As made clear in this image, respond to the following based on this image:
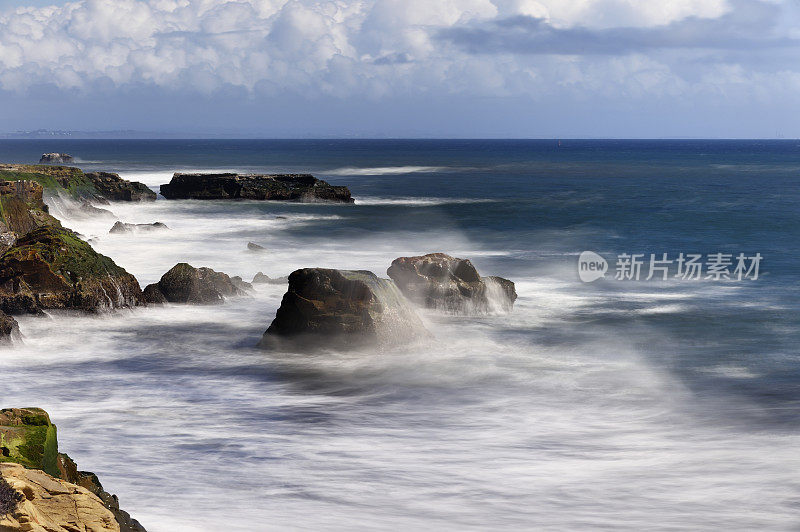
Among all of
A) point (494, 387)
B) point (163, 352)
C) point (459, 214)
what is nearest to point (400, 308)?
point (494, 387)

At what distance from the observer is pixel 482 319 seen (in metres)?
18.4

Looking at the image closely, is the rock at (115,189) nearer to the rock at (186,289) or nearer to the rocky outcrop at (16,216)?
the rocky outcrop at (16,216)

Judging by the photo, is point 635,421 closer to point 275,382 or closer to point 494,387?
point 494,387

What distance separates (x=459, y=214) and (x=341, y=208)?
6688 millimetres

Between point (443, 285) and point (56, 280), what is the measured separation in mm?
7738

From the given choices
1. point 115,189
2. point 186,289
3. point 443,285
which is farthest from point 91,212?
point 443,285

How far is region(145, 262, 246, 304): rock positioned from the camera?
19078 millimetres

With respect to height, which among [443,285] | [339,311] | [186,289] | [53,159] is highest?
[53,159]

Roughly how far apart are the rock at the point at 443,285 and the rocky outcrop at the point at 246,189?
117 feet

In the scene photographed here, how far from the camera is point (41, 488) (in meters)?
6.34

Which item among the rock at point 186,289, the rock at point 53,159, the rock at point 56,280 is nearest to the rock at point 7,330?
the rock at point 56,280

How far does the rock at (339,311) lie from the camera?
49.6ft

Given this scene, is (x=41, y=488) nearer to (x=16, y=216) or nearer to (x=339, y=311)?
(x=339, y=311)

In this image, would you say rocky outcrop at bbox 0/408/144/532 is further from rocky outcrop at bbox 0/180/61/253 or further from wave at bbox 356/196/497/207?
wave at bbox 356/196/497/207
